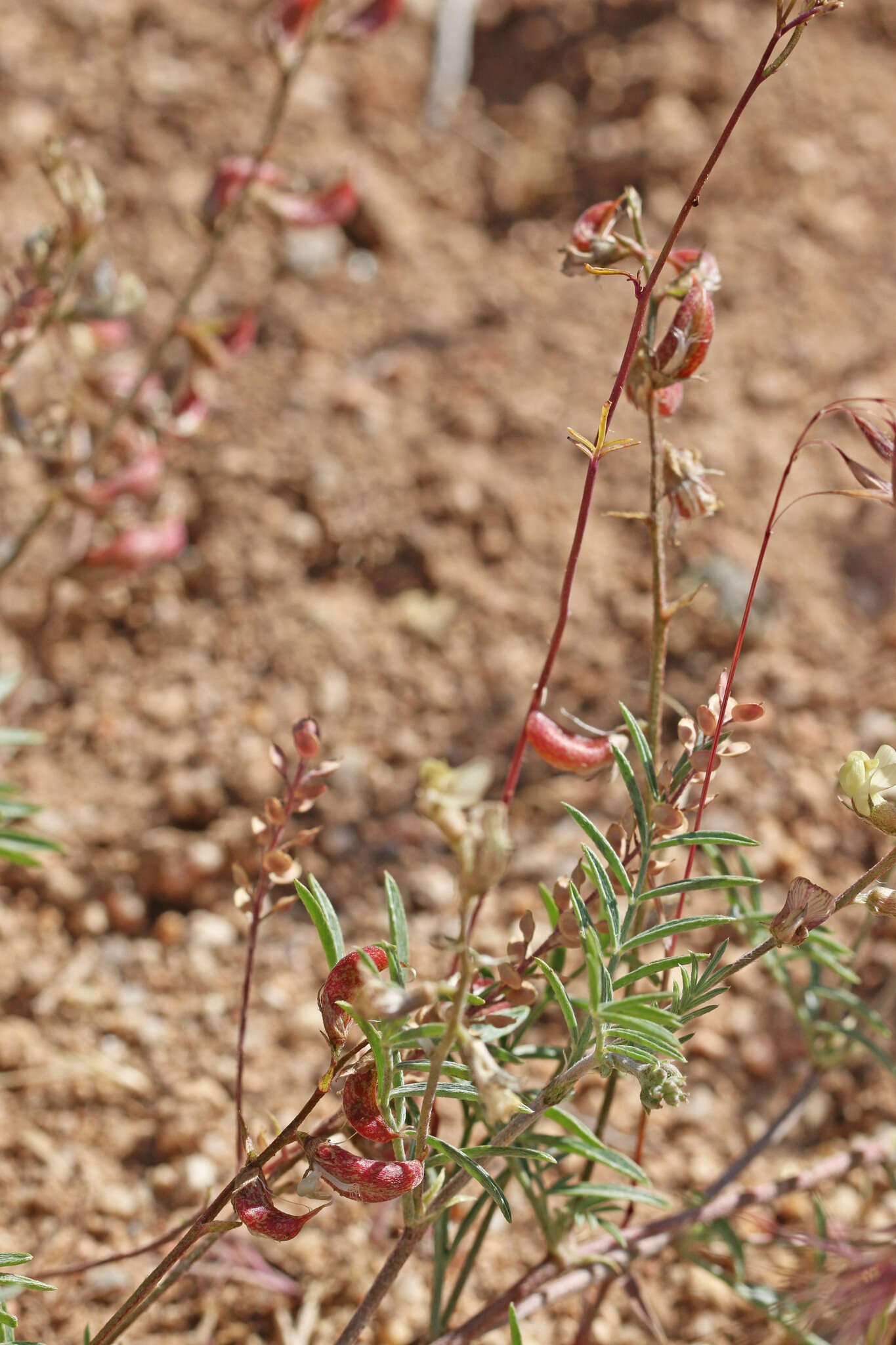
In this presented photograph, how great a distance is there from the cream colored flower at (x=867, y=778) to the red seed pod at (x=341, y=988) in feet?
1.45

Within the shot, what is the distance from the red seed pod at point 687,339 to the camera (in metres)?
1.06

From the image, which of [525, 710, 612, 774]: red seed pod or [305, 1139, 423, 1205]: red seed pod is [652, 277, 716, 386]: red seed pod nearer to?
[525, 710, 612, 774]: red seed pod

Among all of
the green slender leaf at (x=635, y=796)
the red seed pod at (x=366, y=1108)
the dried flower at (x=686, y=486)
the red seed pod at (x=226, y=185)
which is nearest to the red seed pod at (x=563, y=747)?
the green slender leaf at (x=635, y=796)

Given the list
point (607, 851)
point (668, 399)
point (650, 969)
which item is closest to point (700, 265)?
point (668, 399)

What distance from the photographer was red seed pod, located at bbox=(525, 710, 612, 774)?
114 cm

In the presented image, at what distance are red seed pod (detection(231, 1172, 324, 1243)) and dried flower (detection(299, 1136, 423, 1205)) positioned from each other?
36 millimetres

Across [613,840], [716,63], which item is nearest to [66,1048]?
[613,840]

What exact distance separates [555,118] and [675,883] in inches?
122

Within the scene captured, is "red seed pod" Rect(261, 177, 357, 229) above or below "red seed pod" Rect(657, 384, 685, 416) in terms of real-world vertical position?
above

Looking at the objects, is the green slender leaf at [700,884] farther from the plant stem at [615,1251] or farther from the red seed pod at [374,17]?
the red seed pod at [374,17]

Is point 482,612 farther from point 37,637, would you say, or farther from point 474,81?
point 474,81

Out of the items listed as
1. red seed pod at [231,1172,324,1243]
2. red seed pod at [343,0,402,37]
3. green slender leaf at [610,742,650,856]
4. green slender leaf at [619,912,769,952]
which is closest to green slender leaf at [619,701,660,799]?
green slender leaf at [610,742,650,856]

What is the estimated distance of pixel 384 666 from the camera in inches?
95.3

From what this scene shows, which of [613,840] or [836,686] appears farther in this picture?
[836,686]
